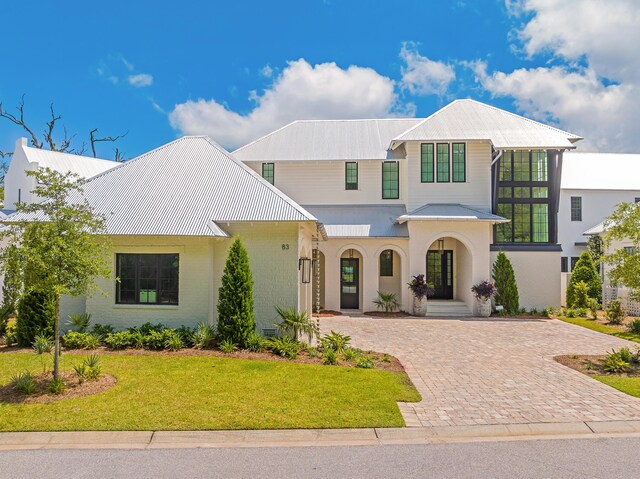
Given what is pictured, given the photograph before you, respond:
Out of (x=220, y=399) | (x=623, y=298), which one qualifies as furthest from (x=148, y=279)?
(x=623, y=298)

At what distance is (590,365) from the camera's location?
1052 centimetres

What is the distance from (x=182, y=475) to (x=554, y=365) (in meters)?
9.11

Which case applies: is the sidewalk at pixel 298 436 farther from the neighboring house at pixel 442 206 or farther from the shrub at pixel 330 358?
the neighboring house at pixel 442 206

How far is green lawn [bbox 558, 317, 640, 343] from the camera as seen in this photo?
49.1 feet

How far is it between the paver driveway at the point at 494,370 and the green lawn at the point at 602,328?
2.05 feet

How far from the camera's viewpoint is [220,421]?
6797mm

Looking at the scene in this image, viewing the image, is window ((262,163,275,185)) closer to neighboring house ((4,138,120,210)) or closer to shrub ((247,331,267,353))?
neighboring house ((4,138,120,210))

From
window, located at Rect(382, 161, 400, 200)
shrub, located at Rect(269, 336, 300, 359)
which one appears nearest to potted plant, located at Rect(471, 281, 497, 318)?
window, located at Rect(382, 161, 400, 200)

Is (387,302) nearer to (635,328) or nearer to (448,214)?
(448,214)

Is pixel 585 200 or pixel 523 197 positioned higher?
pixel 585 200

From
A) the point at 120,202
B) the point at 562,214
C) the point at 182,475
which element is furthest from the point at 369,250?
the point at 562,214

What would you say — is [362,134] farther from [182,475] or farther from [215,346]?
[182,475]

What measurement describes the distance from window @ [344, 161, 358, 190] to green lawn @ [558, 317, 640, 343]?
1124 centimetres

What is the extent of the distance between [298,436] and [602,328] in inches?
587
